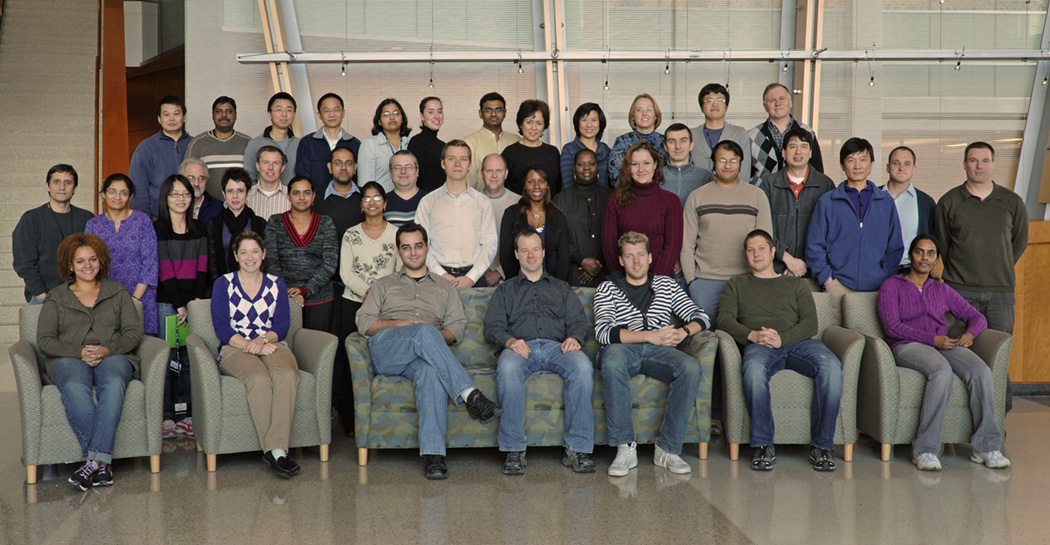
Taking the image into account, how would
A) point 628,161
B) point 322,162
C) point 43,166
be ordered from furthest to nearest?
1. point 43,166
2. point 322,162
3. point 628,161

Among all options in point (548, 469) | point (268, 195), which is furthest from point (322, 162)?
point (548, 469)

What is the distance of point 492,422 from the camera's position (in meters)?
4.28

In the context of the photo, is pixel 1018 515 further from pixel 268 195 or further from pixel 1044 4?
pixel 1044 4

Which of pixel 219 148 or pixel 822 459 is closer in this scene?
pixel 822 459

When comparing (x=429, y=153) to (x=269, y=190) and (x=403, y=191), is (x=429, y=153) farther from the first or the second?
(x=269, y=190)

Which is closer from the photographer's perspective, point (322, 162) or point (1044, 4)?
point (322, 162)

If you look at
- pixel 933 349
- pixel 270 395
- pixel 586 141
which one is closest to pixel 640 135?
pixel 586 141

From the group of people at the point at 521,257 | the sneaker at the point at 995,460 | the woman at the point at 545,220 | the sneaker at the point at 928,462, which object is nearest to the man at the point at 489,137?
the group of people at the point at 521,257

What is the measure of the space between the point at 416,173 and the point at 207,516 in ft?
7.95

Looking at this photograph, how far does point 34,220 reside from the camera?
16.1 feet

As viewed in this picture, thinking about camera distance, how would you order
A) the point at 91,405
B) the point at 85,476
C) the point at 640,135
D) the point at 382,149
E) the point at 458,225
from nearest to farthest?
1. the point at 85,476
2. the point at 91,405
3. the point at 458,225
4. the point at 640,135
5. the point at 382,149

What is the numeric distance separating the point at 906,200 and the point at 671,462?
7.79 ft

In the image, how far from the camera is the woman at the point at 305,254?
4879mm

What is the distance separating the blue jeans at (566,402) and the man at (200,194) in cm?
204
